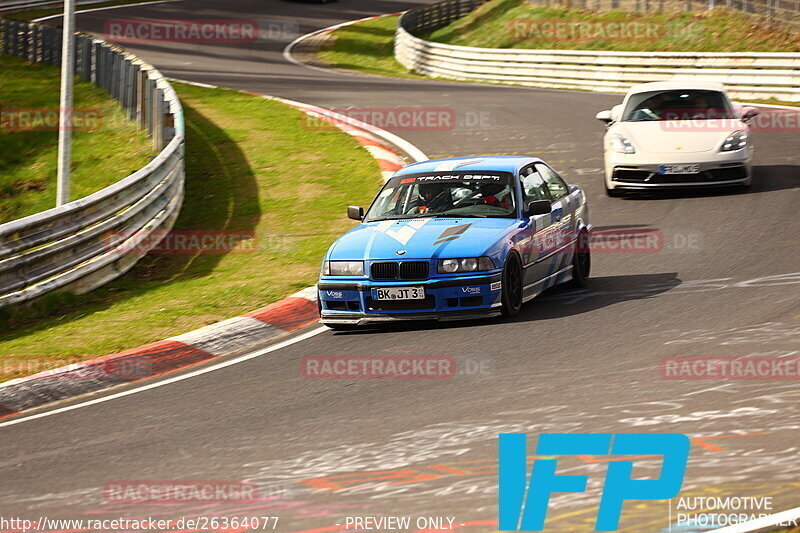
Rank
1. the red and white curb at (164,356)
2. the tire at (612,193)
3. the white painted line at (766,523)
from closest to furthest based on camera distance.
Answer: the white painted line at (766,523)
the red and white curb at (164,356)
the tire at (612,193)

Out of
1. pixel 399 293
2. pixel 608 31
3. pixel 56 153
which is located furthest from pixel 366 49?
pixel 399 293

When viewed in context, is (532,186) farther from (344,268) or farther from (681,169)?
(681,169)

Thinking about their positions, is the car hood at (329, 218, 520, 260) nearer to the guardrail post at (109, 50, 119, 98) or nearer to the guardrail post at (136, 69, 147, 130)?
the guardrail post at (136, 69, 147, 130)

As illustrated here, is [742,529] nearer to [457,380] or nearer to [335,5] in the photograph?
[457,380]

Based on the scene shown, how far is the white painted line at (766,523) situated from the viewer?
4.98 m

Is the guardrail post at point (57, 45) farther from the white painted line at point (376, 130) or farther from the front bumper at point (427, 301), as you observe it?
the front bumper at point (427, 301)

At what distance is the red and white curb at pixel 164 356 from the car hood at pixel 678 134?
5.95 m

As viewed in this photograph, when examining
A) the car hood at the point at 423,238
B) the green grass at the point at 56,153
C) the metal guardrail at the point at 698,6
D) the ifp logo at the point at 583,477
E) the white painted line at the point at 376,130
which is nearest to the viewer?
the ifp logo at the point at 583,477

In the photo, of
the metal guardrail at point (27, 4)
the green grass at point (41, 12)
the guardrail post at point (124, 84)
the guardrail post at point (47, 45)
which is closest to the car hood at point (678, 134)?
the guardrail post at point (124, 84)

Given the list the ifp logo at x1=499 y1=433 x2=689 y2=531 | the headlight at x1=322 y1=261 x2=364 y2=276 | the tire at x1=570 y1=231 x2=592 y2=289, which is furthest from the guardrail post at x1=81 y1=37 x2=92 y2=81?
the ifp logo at x1=499 y1=433 x2=689 y2=531

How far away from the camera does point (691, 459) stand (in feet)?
19.7

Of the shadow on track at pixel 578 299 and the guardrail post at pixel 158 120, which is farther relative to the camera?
the guardrail post at pixel 158 120

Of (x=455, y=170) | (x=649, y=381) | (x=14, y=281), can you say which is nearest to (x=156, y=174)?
(x=14, y=281)

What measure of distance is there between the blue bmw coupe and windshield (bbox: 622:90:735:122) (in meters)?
5.19
